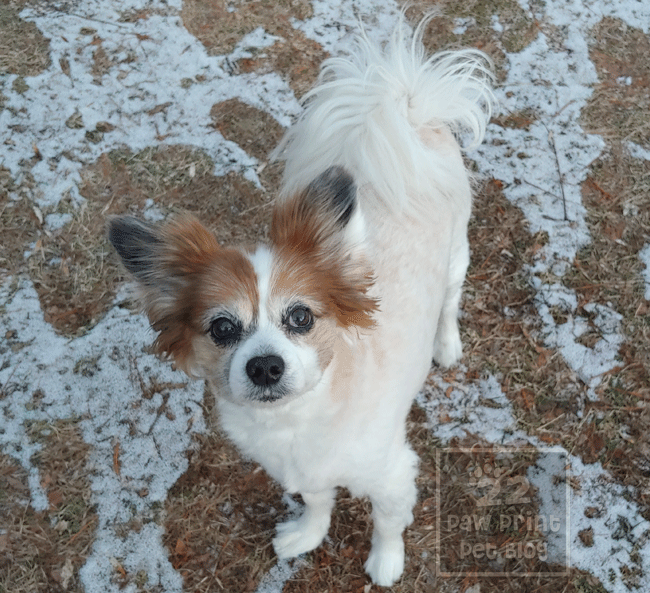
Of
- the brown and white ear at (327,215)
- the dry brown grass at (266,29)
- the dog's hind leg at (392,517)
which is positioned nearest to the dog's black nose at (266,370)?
the brown and white ear at (327,215)

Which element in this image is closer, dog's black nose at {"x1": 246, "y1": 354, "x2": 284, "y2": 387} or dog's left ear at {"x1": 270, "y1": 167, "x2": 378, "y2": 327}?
dog's black nose at {"x1": 246, "y1": 354, "x2": 284, "y2": 387}

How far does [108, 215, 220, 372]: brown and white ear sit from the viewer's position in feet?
6.95

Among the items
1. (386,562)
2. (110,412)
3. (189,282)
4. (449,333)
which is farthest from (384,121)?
(110,412)

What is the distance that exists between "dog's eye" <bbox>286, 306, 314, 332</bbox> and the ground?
0.73 meters

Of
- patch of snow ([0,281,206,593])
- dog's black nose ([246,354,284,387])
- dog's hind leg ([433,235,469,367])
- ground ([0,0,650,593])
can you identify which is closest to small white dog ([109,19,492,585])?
dog's black nose ([246,354,284,387])

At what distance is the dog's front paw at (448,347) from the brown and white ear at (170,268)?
195cm

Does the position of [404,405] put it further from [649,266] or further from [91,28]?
[91,28]

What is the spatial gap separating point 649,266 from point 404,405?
99.7 inches

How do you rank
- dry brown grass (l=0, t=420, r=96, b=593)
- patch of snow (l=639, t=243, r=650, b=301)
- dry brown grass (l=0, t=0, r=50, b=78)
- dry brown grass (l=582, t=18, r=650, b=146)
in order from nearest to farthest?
dry brown grass (l=0, t=420, r=96, b=593)
patch of snow (l=639, t=243, r=650, b=301)
dry brown grass (l=582, t=18, r=650, b=146)
dry brown grass (l=0, t=0, r=50, b=78)

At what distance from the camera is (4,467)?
11.1 ft

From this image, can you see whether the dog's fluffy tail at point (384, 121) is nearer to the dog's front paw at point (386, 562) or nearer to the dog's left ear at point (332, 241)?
the dog's left ear at point (332, 241)

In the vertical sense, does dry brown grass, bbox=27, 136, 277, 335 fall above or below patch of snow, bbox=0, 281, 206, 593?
above

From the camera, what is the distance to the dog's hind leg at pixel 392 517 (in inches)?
99.7

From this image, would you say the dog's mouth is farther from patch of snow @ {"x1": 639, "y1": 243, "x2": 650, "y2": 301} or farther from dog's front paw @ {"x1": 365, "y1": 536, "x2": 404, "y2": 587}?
patch of snow @ {"x1": 639, "y1": 243, "x2": 650, "y2": 301}
